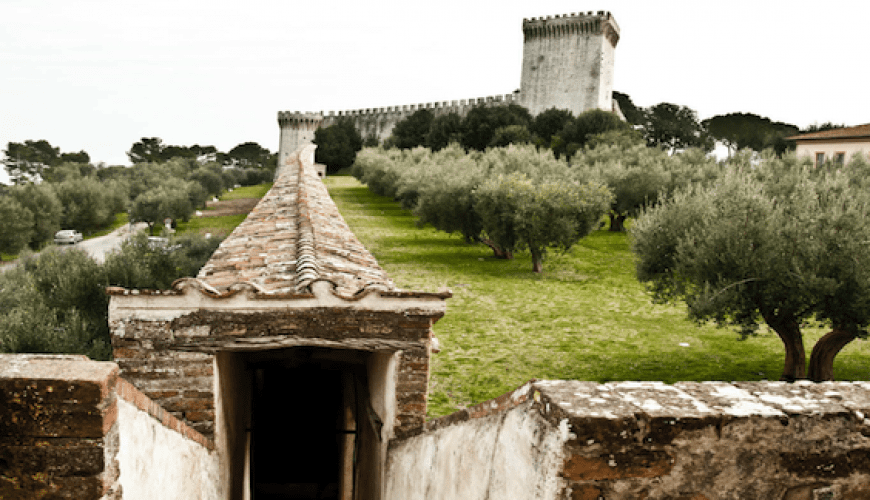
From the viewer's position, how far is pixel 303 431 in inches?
362

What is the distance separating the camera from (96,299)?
609 inches

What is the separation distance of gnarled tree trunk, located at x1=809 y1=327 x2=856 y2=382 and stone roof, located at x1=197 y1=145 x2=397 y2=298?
22.2ft

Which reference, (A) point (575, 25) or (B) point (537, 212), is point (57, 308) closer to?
(B) point (537, 212)

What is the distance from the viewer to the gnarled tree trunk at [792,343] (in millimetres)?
8969

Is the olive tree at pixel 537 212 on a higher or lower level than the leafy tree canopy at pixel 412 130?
lower

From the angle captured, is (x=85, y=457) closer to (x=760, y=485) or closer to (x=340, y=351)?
(x=760, y=485)

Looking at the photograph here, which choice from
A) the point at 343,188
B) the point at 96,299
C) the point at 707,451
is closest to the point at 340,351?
the point at 707,451

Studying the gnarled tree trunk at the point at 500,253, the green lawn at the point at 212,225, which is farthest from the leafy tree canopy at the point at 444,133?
the gnarled tree trunk at the point at 500,253

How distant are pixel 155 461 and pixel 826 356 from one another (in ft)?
30.3

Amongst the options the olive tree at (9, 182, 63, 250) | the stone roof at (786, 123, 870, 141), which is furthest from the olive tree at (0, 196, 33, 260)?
the stone roof at (786, 123, 870, 141)

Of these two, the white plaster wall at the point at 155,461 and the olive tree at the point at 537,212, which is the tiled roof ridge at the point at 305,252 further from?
the olive tree at the point at 537,212

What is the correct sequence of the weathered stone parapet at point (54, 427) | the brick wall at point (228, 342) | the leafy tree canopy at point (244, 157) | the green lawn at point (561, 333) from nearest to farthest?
the weathered stone parapet at point (54, 427), the brick wall at point (228, 342), the green lawn at point (561, 333), the leafy tree canopy at point (244, 157)

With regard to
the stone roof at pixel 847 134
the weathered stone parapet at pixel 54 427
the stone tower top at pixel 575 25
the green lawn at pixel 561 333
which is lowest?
the green lawn at pixel 561 333

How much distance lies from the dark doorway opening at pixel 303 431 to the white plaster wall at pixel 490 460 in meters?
3.31
